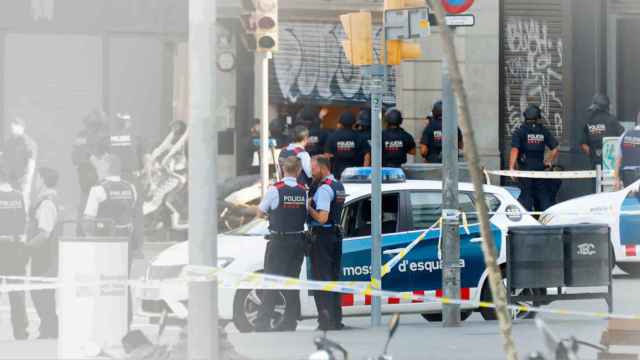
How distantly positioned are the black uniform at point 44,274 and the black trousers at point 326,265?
2453mm

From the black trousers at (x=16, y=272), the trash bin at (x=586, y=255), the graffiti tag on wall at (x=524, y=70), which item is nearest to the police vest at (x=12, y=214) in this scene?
the black trousers at (x=16, y=272)

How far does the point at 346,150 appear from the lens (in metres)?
19.9

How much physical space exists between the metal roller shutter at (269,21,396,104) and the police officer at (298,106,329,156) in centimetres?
283

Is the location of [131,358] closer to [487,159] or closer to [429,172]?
[429,172]

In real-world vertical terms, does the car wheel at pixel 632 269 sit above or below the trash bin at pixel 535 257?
below

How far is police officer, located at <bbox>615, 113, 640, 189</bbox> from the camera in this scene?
19031mm

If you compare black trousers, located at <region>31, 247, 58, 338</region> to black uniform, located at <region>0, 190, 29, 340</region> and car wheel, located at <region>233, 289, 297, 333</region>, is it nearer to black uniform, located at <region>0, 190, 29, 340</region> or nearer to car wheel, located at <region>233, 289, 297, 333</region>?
black uniform, located at <region>0, 190, 29, 340</region>

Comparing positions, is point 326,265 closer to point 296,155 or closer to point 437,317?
point 296,155

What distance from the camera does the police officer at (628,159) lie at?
62.4 ft

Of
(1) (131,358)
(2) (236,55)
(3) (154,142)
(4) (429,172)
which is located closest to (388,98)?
(2) (236,55)

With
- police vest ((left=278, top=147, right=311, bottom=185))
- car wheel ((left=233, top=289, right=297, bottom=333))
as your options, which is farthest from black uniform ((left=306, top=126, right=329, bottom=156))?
car wheel ((left=233, top=289, right=297, bottom=333))

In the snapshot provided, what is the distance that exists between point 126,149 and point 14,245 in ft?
21.3

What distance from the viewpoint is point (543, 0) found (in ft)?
83.9

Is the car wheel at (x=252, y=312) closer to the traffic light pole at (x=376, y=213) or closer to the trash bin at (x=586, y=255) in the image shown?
the traffic light pole at (x=376, y=213)
